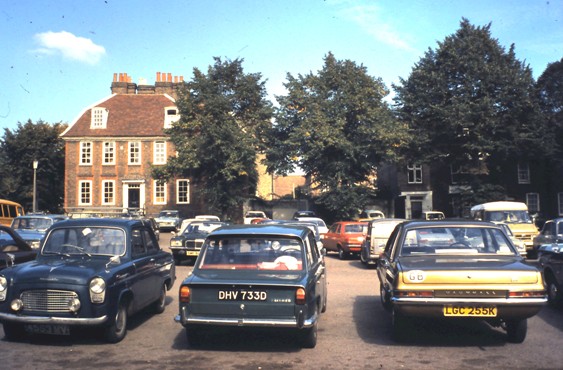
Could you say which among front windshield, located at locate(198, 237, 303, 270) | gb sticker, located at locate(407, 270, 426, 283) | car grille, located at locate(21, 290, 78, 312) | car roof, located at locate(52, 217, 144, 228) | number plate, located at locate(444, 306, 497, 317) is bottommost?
number plate, located at locate(444, 306, 497, 317)

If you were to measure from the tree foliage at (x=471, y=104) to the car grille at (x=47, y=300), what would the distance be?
35.3 meters

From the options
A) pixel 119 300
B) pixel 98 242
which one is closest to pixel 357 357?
pixel 119 300

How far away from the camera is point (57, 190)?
5709cm

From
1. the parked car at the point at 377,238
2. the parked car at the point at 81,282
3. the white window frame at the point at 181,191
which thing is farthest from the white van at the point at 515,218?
the white window frame at the point at 181,191

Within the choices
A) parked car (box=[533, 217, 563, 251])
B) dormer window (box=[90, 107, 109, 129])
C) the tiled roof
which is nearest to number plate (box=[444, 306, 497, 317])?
parked car (box=[533, 217, 563, 251])

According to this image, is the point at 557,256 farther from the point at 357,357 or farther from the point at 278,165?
the point at 278,165

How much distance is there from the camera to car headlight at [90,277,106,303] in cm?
712

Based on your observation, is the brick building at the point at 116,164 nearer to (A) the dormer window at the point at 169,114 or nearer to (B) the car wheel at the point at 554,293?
(A) the dormer window at the point at 169,114

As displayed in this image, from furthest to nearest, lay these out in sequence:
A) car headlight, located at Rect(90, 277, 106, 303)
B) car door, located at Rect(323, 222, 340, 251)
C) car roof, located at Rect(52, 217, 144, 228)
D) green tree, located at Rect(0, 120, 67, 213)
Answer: green tree, located at Rect(0, 120, 67, 213) → car door, located at Rect(323, 222, 340, 251) → car roof, located at Rect(52, 217, 144, 228) → car headlight, located at Rect(90, 277, 106, 303)

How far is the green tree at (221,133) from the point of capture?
1660 inches

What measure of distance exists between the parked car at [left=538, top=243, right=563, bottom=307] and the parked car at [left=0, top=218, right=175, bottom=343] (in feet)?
23.2

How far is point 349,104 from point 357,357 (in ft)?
116

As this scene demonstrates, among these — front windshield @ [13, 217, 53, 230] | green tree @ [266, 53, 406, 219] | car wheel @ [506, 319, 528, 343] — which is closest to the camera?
car wheel @ [506, 319, 528, 343]

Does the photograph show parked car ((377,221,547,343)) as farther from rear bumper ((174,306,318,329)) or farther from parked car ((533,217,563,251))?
parked car ((533,217,563,251))
